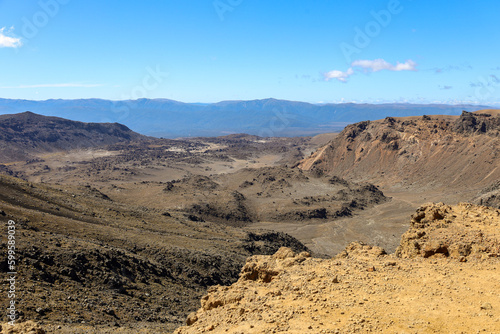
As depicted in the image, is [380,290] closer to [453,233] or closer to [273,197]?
[453,233]

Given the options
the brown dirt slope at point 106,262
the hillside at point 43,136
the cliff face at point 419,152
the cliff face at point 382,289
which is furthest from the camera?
the hillside at point 43,136

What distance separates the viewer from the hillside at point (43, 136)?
12019cm

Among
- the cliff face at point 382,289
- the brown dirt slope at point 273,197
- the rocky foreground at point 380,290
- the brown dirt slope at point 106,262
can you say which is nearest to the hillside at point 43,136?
the brown dirt slope at point 273,197

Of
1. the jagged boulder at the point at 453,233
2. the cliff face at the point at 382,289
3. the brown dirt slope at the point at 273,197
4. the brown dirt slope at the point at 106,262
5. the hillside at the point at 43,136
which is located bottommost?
the brown dirt slope at the point at 273,197

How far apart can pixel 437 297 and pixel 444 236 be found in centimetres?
374

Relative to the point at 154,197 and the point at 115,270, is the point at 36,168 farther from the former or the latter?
the point at 115,270

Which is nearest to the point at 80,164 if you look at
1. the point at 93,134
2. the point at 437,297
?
the point at 93,134

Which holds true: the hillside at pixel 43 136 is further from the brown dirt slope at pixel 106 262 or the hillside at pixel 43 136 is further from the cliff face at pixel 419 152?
the brown dirt slope at pixel 106 262

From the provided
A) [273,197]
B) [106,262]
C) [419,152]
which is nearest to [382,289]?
[106,262]

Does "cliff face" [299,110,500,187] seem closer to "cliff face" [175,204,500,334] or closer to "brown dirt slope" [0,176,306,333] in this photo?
"brown dirt slope" [0,176,306,333]

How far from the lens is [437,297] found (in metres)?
8.62

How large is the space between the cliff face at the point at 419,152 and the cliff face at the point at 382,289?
58618mm

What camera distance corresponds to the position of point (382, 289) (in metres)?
9.26

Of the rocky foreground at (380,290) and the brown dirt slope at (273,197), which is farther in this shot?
the brown dirt slope at (273,197)
